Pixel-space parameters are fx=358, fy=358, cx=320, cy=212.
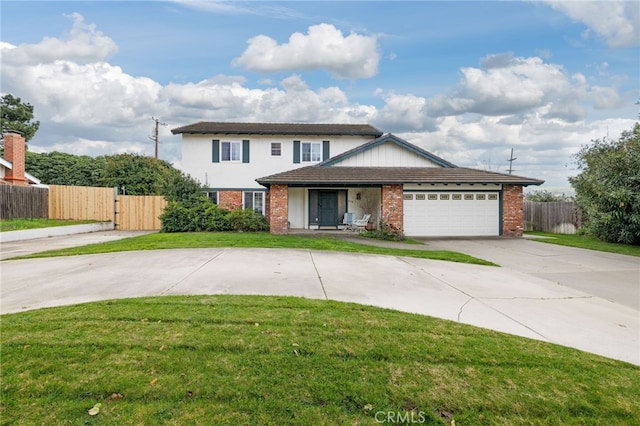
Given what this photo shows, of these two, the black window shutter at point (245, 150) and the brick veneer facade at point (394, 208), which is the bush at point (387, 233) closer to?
the brick veneer facade at point (394, 208)

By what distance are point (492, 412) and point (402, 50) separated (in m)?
15.3

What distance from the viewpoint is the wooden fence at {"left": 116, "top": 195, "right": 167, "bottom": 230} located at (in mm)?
22953

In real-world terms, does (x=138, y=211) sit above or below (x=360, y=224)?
above

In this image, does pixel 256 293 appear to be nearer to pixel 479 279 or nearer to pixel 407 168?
pixel 479 279

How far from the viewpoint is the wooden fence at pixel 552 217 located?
21.7m

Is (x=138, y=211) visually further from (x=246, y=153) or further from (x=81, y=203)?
(x=246, y=153)

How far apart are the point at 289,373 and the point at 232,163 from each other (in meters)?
19.2

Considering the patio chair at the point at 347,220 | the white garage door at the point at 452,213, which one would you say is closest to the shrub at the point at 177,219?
the patio chair at the point at 347,220

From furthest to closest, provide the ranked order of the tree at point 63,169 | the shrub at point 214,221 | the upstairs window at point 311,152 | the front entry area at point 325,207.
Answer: the tree at point 63,169
the upstairs window at point 311,152
the front entry area at point 325,207
the shrub at point 214,221

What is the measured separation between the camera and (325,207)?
2073 centimetres

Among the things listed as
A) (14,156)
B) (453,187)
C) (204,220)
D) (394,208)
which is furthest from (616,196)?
(14,156)

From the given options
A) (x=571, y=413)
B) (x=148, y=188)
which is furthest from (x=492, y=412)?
(x=148, y=188)

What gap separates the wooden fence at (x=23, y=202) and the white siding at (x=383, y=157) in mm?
16966

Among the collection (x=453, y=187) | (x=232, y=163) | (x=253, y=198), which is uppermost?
(x=232, y=163)
